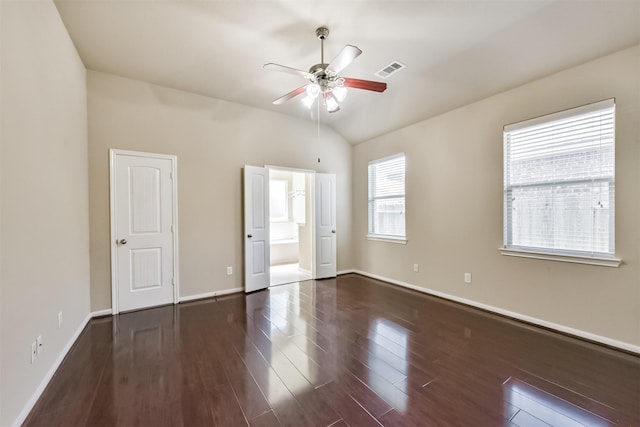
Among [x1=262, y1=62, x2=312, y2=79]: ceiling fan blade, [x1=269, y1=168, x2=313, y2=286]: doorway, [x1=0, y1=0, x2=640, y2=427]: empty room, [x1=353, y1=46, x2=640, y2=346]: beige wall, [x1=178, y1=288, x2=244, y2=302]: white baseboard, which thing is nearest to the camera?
[x1=0, y1=0, x2=640, y2=427]: empty room

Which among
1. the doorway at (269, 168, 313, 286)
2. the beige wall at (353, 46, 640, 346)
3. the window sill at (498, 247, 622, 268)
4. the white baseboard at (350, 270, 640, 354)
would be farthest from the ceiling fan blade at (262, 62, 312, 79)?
the doorway at (269, 168, 313, 286)

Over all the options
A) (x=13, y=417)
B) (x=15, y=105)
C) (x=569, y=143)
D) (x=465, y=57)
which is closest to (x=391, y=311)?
(x=569, y=143)

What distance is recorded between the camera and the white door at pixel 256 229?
4.32m

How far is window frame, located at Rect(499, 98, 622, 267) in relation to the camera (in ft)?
8.38

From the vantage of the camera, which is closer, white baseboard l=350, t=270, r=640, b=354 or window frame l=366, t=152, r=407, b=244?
white baseboard l=350, t=270, r=640, b=354

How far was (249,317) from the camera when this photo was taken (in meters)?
3.32

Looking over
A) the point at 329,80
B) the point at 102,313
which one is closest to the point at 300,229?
the point at 102,313

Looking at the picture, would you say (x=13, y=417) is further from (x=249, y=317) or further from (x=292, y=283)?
(x=292, y=283)

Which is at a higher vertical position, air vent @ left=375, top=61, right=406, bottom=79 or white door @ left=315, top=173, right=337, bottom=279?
air vent @ left=375, top=61, right=406, bottom=79

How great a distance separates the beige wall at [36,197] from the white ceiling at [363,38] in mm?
617

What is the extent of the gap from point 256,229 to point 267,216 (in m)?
0.29

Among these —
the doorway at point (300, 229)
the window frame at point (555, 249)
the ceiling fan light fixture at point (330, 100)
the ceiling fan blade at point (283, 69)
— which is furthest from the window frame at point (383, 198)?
the ceiling fan blade at point (283, 69)

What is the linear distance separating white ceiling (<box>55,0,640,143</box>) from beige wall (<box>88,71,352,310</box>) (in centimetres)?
36

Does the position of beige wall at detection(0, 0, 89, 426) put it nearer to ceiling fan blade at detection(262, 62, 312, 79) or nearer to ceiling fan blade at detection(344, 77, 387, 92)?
ceiling fan blade at detection(262, 62, 312, 79)
